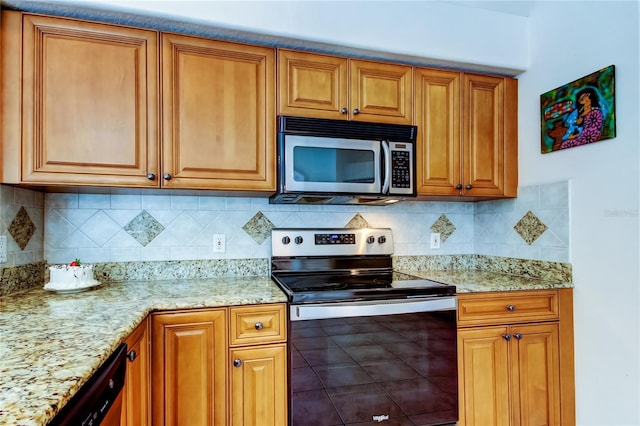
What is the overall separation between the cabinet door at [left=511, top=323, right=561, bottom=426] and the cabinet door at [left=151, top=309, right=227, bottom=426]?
1.46 metres

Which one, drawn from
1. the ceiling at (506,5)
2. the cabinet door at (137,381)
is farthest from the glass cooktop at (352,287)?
the ceiling at (506,5)

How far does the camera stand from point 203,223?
2.10 meters

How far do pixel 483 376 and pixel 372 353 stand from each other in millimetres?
626

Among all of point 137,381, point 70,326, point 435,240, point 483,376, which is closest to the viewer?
point 70,326

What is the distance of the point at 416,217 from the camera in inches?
96.5

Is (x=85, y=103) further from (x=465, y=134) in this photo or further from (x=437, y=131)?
(x=465, y=134)

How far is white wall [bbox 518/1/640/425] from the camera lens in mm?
1607

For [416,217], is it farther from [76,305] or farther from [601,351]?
[76,305]

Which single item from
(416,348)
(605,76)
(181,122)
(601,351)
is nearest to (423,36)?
(605,76)

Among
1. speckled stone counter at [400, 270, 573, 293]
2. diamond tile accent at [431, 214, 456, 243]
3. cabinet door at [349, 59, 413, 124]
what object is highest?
cabinet door at [349, 59, 413, 124]

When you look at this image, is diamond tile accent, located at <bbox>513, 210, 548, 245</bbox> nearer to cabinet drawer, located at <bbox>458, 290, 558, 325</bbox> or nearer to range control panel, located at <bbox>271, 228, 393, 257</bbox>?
cabinet drawer, located at <bbox>458, 290, 558, 325</bbox>

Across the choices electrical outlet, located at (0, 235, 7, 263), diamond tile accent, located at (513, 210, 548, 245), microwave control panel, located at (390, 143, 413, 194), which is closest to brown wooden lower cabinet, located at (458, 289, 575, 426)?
diamond tile accent, located at (513, 210, 548, 245)

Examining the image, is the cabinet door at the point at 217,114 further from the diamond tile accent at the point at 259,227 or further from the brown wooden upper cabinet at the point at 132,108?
the diamond tile accent at the point at 259,227

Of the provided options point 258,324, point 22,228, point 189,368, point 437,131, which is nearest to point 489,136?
point 437,131
